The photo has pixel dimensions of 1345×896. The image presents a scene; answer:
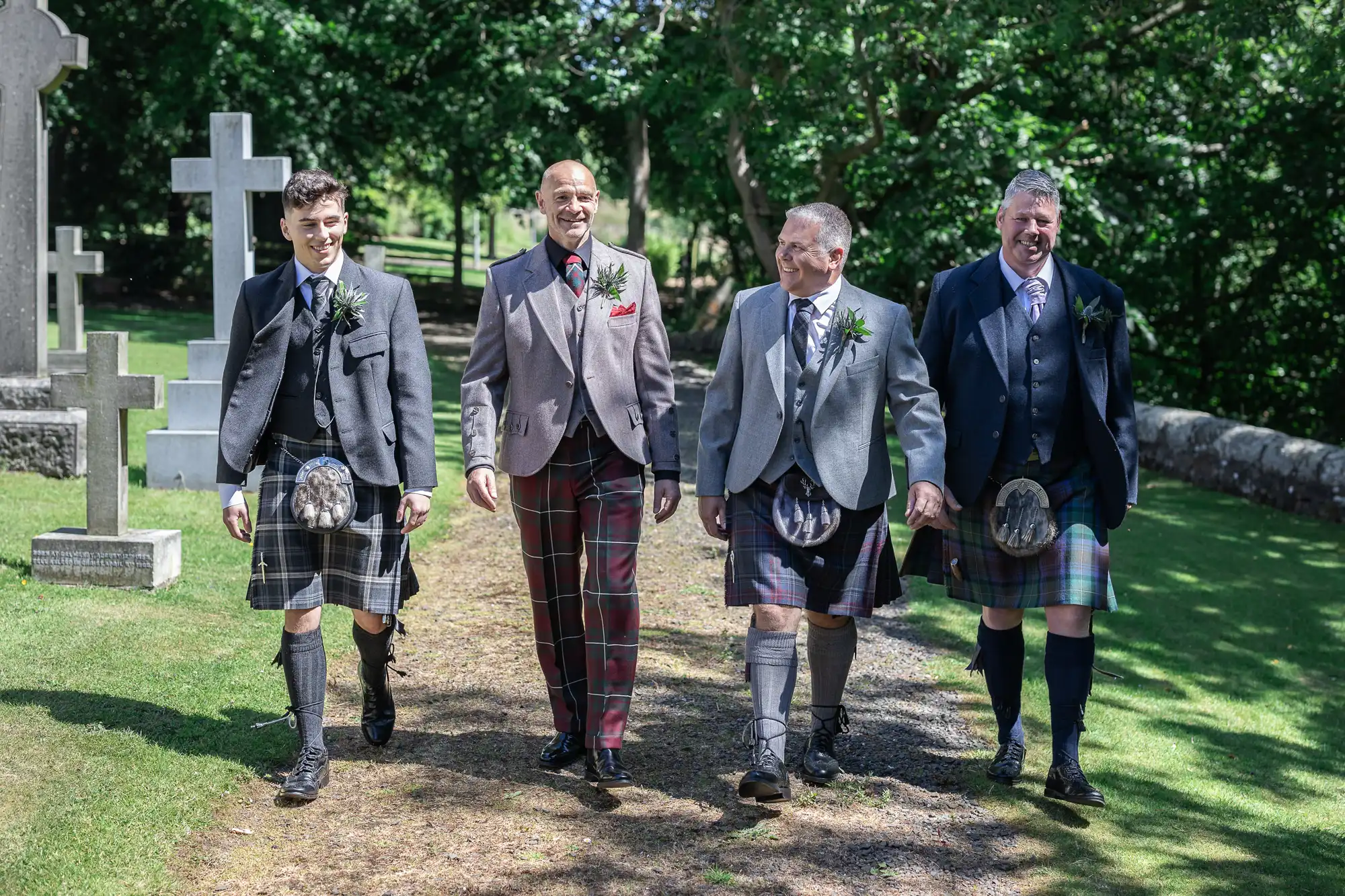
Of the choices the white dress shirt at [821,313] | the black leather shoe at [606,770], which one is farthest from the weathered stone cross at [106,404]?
the white dress shirt at [821,313]

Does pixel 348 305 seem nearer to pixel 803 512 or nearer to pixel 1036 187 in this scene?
pixel 803 512

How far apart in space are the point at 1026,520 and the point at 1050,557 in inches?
6.6

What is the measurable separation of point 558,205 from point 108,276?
998 inches

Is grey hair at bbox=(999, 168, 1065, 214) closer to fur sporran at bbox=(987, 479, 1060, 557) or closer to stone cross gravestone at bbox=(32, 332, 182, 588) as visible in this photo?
fur sporran at bbox=(987, 479, 1060, 557)

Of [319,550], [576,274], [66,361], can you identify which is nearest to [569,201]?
[576,274]

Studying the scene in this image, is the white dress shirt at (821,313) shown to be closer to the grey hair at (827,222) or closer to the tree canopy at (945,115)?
the grey hair at (827,222)

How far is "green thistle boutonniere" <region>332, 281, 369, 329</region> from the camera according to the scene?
4.29 metres

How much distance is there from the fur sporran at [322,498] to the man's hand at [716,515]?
114 cm

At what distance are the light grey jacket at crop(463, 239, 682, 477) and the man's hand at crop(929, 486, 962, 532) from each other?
909mm

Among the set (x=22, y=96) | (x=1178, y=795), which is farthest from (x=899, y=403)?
(x=22, y=96)

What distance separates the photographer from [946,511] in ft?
15.3

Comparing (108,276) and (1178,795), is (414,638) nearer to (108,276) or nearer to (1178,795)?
(1178,795)

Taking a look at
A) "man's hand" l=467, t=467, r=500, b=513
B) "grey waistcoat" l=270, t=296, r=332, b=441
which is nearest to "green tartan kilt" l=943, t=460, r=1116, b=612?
"man's hand" l=467, t=467, r=500, b=513

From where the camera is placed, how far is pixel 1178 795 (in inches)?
191
